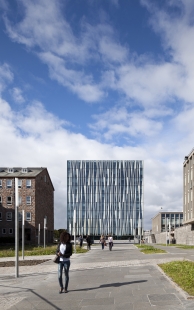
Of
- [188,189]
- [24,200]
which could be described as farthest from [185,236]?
[24,200]

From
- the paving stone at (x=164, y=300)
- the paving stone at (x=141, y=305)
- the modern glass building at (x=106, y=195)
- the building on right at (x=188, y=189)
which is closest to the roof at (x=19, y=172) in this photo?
the building on right at (x=188, y=189)

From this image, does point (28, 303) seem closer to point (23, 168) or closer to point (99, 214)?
point (23, 168)

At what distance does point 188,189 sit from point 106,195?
58.5 meters

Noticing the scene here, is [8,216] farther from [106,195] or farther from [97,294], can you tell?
[97,294]

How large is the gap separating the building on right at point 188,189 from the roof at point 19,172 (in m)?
26.5

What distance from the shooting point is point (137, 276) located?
13.3 metres

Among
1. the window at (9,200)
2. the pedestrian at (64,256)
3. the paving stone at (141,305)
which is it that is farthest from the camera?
the window at (9,200)

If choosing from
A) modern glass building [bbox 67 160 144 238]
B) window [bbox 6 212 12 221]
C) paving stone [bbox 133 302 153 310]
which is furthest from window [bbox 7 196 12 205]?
paving stone [bbox 133 302 153 310]

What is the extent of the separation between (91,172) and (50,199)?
4156cm

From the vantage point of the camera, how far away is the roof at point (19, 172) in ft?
223

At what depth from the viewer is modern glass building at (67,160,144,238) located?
121188 mm

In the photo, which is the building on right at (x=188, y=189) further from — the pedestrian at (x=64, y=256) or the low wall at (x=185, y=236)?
the pedestrian at (x=64, y=256)

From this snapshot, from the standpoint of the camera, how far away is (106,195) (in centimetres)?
12238

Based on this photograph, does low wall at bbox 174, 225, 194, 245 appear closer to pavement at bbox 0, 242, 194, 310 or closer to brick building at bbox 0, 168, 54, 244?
brick building at bbox 0, 168, 54, 244
